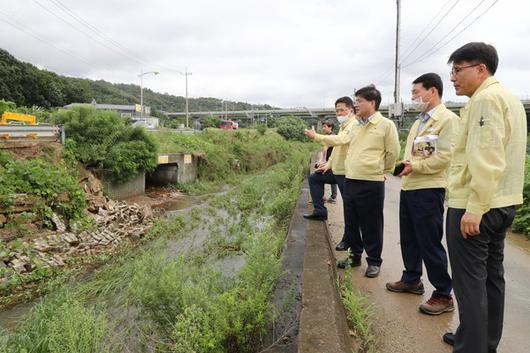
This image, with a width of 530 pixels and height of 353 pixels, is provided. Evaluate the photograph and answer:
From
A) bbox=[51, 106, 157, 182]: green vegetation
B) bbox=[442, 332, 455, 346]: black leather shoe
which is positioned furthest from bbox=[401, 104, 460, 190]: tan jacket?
bbox=[51, 106, 157, 182]: green vegetation

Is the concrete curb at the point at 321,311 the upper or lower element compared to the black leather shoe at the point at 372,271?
upper

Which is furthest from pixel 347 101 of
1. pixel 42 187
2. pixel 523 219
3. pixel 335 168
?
pixel 42 187

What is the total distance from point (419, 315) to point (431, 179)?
47.2 inches

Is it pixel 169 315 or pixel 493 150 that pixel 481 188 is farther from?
pixel 169 315

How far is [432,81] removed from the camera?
10.4ft

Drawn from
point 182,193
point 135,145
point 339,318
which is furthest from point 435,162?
point 182,193

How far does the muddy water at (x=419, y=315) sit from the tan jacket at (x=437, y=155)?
1109 mm

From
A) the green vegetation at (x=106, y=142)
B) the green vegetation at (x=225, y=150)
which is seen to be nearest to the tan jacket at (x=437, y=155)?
the green vegetation at (x=106, y=142)

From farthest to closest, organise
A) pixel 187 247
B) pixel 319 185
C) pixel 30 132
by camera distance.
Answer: pixel 30 132
pixel 187 247
pixel 319 185

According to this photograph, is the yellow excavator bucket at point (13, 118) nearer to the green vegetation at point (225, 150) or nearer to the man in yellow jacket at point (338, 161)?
the green vegetation at point (225, 150)

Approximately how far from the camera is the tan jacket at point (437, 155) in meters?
3.07

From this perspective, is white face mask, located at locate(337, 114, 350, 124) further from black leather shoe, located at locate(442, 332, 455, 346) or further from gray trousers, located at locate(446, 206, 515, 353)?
black leather shoe, located at locate(442, 332, 455, 346)

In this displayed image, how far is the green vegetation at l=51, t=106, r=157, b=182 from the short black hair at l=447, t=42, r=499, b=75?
456 inches

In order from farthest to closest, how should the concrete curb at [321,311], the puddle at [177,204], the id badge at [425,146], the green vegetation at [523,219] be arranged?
the puddle at [177,204] < the green vegetation at [523,219] < the id badge at [425,146] < the concrete curb at [321,311]
